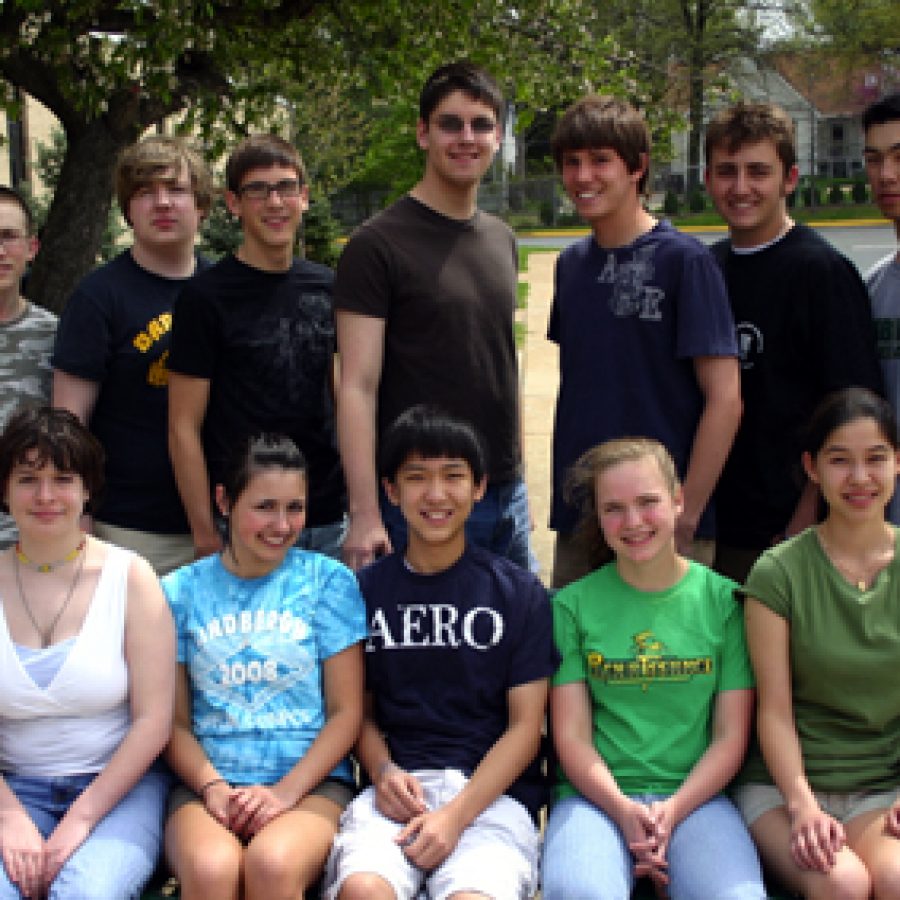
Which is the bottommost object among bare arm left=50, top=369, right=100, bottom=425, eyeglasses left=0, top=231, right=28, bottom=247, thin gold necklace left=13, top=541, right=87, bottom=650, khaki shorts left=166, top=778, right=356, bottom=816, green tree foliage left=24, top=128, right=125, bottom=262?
khaki shorts left=166, top=778, right=356, bottom=816

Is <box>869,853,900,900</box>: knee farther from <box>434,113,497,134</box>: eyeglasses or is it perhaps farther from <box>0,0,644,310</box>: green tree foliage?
<box>0,0,644,310</box>: green tree foliage

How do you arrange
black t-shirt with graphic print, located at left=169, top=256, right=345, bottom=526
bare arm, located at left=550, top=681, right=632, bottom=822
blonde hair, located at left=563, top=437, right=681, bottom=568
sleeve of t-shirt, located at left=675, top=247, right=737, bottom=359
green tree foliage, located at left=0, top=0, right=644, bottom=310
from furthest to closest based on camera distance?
1. green tree foliage, located at left=0, top=0, right=644, bottom=310
2. black t-shirt with graphic print, located at left=169, top=256, right=345, bottom=526
3. sleeve of t-shirt, located at left=675, top=247, right=737, bottom=359
4. blonde hair, located at left=563, top=437, right=681, bottom=568
5. bare arm, located at left=550, top=681, right=632, bottom=822

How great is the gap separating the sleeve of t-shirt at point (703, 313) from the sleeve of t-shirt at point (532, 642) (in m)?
0.84

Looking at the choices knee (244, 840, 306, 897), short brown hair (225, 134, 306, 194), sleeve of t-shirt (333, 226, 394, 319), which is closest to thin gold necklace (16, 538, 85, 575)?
knee (244, 840, 306, 897)

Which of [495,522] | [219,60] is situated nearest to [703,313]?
[495,522]

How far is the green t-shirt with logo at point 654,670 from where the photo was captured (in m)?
2.91

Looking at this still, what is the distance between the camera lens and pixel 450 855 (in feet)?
9.07

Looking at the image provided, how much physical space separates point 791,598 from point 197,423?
1846 mm

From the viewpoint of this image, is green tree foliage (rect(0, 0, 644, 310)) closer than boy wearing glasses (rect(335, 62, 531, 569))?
No

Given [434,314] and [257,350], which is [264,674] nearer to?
[257,350]

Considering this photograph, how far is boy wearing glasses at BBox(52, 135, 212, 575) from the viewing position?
3.58 meters

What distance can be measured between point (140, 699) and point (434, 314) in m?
1.42

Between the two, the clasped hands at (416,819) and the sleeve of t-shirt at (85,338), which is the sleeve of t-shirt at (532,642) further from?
the sleeve of t-shirt at (85,338)

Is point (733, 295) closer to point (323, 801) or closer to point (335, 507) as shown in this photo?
point (335, 507)
